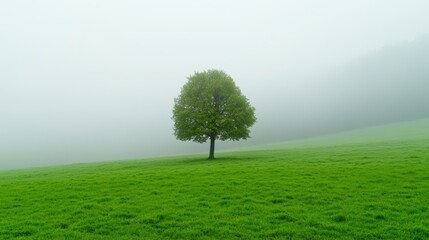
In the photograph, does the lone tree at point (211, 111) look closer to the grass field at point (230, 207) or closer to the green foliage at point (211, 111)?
the green foliage at point (211, 111)

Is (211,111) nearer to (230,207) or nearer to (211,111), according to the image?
(211,111)

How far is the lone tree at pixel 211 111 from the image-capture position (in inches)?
2030

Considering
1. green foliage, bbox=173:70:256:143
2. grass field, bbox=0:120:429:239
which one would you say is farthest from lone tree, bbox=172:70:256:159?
grass field, bbox=0:120:429:239

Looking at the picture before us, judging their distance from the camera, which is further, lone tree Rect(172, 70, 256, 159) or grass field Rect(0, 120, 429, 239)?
lone tree Rect(172, 70, 256, 159)

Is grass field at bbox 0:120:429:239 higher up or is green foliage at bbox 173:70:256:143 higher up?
green foliage at bbox 173:70:256:143

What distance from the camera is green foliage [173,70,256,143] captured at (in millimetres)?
51531

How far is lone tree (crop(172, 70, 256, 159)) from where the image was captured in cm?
5156

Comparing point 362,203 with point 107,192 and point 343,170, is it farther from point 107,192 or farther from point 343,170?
point 107,192

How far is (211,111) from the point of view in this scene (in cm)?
5209

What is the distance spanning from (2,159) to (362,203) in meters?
199

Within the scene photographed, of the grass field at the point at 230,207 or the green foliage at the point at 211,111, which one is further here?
the green foliage at the point at 211,111

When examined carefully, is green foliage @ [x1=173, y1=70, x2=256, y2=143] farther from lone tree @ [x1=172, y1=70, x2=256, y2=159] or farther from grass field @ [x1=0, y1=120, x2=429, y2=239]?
grass field @ [x1=0, y1=120, x2=429, y2=239]

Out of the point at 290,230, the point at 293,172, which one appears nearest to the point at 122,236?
the point at 290,230

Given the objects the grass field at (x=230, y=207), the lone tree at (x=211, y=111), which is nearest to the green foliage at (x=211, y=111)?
the lone tree at (x=211, y=111)
